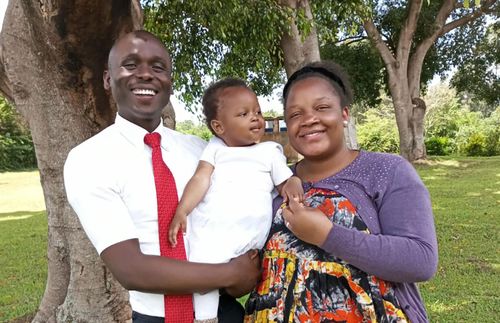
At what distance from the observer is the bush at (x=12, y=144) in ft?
97.5

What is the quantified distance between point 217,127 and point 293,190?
1.78ft

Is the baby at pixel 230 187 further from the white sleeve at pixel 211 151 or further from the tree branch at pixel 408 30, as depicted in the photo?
the tree branch at pixel 408 30

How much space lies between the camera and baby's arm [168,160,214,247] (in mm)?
1875

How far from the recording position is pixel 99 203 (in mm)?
1759

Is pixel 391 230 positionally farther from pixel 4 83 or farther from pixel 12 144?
pixel 12 144

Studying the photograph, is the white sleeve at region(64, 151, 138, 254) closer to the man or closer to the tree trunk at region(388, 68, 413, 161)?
the man

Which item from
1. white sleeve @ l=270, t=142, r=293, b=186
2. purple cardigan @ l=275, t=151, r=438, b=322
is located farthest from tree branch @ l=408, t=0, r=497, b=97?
purple cardigan @ l=275, t=151, r=438, b=322

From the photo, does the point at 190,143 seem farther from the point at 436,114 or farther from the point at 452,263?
the point at 436,114

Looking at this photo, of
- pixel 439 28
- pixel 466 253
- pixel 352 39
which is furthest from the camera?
pixel 352 39

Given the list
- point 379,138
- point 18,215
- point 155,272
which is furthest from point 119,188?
point 379,138

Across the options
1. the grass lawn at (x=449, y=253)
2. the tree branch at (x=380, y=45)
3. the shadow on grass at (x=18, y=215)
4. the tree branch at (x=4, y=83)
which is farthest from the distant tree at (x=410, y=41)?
the tree branch at (x=4, y=83)

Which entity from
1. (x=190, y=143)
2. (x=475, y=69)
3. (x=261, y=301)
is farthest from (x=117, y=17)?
(x=475, y=69)

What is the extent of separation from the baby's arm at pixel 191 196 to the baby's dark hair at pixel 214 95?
0.29 metres

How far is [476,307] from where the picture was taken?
4.93m
